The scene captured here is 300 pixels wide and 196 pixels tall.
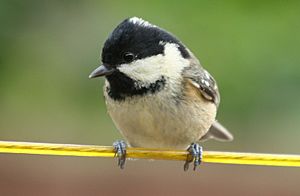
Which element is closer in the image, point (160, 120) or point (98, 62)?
point (160, 120)

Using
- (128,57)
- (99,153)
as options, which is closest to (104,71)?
(128,57)

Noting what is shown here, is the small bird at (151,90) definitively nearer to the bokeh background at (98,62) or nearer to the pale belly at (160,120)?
the pale belly at (160,120)

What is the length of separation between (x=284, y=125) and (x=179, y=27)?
686 millimetres

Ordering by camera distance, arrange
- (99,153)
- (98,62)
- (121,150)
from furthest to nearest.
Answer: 1. (98,62)
2. (121,150)
3. (99,153)

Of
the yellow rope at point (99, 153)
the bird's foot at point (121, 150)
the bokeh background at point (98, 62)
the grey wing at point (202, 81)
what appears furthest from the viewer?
the bokeh background at point (98, 62)

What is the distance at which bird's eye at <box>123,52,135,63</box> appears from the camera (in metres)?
2.55

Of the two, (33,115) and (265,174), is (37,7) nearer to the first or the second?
(33,115)

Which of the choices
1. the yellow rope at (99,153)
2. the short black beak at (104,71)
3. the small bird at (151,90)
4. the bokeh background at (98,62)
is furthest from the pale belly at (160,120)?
the bokeh background at (98,62)

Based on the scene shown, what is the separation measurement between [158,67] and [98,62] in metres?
1.34

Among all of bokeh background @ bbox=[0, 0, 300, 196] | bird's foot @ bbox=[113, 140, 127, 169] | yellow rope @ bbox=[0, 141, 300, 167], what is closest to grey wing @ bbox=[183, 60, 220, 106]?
bird's foot @ bbox=[113, 140, 127, 169]

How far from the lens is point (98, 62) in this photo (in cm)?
394

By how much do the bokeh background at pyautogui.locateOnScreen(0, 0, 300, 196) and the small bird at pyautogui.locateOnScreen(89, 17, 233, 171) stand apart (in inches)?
45.6

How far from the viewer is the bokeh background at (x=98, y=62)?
4.02 metres

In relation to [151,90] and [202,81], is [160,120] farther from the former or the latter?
[202,81]
